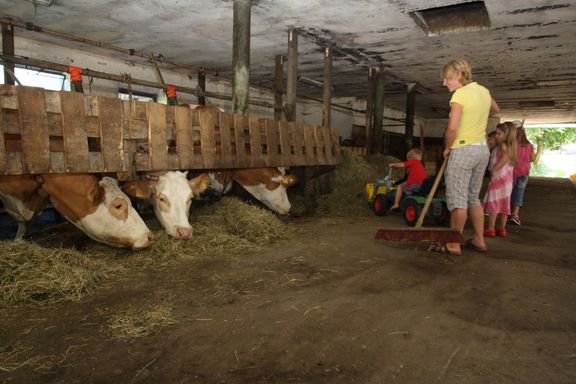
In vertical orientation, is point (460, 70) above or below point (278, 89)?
below

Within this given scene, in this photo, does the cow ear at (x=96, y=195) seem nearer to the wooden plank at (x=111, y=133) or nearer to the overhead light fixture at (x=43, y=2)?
the wooden plank at (x=111, y=133)

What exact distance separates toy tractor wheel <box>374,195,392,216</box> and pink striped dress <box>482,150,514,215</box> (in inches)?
70.8

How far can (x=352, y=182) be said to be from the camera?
7.95 meters

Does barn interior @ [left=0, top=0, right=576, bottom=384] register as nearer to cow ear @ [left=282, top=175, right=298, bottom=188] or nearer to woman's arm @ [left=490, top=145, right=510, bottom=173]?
cow ear @ [left=282, top=175, right=298, bottom=188]

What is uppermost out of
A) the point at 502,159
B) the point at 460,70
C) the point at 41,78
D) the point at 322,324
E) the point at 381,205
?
the point at 41,78

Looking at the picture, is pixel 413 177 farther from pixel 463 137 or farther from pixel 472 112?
pixel 472 112

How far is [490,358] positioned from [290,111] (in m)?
6.80

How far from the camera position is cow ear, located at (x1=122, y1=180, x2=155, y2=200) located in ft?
15.1

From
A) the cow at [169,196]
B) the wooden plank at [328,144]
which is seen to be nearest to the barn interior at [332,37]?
the wooden plank at [328,144]

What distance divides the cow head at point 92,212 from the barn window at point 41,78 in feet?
22.7

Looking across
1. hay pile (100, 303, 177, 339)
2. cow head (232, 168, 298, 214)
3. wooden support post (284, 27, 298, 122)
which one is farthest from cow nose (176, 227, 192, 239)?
wooden support post (284, 27, 298, 122)

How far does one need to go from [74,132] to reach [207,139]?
68.1 inches

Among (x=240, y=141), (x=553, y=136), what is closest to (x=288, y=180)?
(x=240, y=141)

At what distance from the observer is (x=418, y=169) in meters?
6.35
